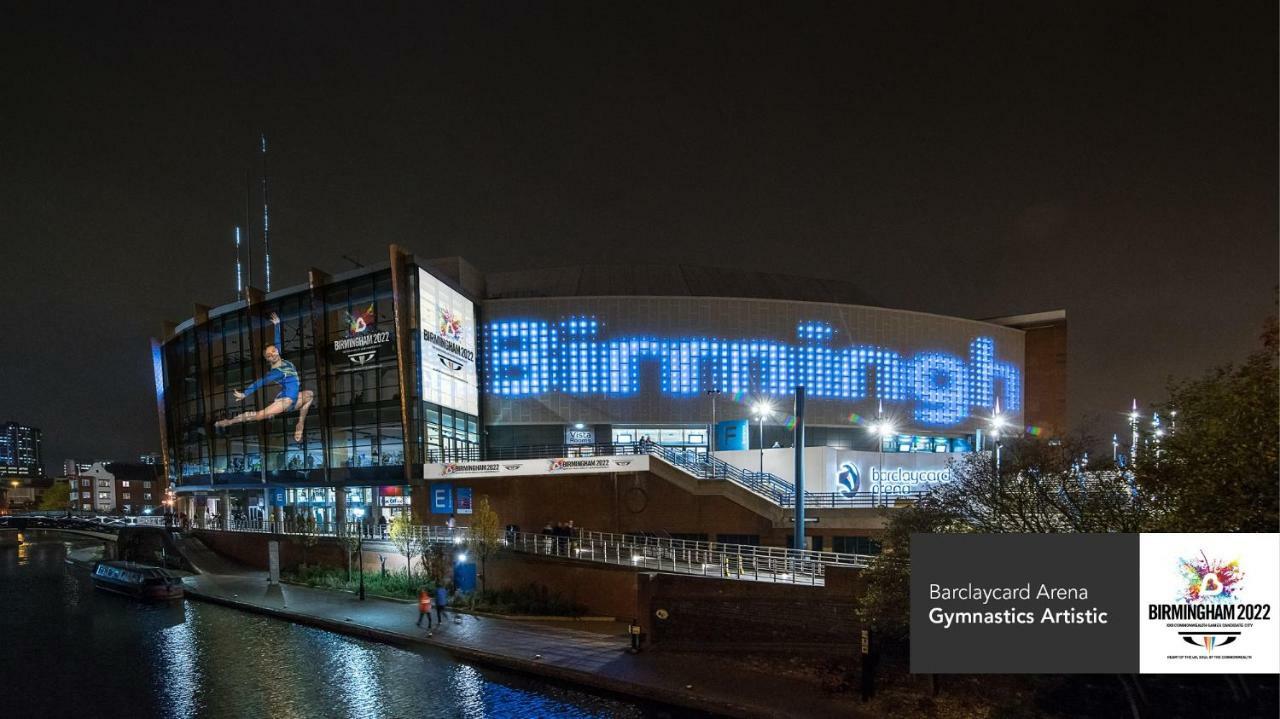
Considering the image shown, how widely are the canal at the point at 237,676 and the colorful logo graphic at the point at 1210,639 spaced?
11.2 meters

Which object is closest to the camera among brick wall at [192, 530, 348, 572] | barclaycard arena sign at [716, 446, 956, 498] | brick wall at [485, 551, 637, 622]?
brick wall at [485, 551, 637, 622]

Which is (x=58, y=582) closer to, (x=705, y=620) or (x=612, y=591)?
(x=612, y=591)

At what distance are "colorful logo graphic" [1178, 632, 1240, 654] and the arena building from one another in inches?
977

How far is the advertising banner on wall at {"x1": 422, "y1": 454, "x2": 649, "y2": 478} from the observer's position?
122 ft

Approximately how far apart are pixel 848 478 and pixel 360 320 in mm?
32066

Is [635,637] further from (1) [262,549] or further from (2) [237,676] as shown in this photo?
(1) [262,549]

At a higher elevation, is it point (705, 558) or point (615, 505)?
point (615, 505)

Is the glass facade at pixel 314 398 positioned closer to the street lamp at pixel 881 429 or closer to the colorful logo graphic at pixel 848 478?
the colorful logo graphic at pixel 848 478

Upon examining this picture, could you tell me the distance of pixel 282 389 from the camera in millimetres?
53812

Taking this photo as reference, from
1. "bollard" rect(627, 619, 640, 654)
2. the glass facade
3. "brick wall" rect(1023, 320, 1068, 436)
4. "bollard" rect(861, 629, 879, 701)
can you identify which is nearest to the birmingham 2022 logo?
"bollard" rect(861, 629, 879, 701)

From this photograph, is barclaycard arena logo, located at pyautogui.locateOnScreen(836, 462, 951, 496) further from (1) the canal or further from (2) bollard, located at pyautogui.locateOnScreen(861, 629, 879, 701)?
(1) the canal

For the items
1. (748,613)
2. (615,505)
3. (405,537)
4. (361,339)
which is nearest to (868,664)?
(748,613)

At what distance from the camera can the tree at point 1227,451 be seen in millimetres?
11859
